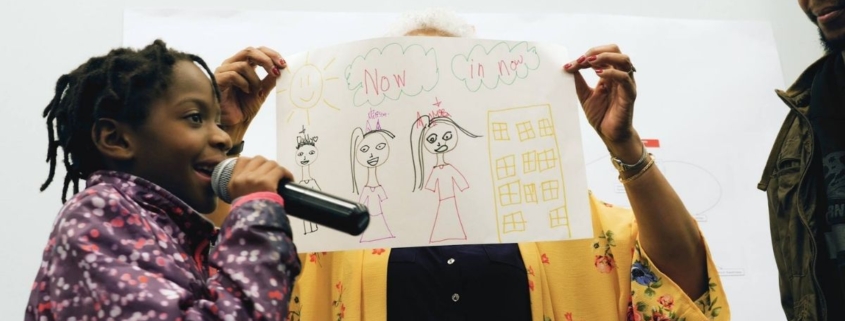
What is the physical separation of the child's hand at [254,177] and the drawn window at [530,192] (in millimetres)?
527

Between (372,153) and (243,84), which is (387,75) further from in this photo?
(243,84)

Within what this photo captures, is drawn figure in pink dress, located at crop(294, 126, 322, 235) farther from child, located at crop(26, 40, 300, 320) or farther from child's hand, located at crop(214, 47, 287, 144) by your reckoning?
child, located at crop(26, 40, 300, 320)

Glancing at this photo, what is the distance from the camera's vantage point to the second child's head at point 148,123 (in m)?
0.98

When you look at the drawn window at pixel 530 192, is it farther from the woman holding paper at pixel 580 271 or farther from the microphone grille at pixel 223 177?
the microphone grille at pixel 223 177

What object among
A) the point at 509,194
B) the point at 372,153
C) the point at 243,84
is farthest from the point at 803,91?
the point at 243,84

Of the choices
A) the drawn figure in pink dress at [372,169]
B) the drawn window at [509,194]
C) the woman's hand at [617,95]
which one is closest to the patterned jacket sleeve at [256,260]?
the drawn figure in pink dress at [372,169]

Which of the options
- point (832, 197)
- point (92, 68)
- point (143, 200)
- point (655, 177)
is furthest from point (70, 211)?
point (832, 197)

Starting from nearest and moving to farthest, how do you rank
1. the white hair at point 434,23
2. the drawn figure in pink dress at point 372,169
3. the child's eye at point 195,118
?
1. the child's eye at point 195,118
2. the drawn figure in pink dress at point 372,169
3. the white hair at point 434,23

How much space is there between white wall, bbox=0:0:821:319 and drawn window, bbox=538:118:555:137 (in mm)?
941

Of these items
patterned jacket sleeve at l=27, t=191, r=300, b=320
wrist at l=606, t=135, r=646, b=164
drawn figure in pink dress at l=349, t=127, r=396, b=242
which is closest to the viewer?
patterned jacket sleeve at l=27, t=191, r=300, b=320

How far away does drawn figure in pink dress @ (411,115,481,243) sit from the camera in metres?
1.34

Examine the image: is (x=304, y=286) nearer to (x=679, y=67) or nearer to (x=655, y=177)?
(x=655, y=177)

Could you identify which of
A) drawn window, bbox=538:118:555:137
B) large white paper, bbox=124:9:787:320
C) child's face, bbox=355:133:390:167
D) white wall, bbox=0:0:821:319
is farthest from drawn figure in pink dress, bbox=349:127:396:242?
white wall, bbox=0:0:821:319

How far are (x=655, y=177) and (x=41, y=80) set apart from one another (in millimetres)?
1528
